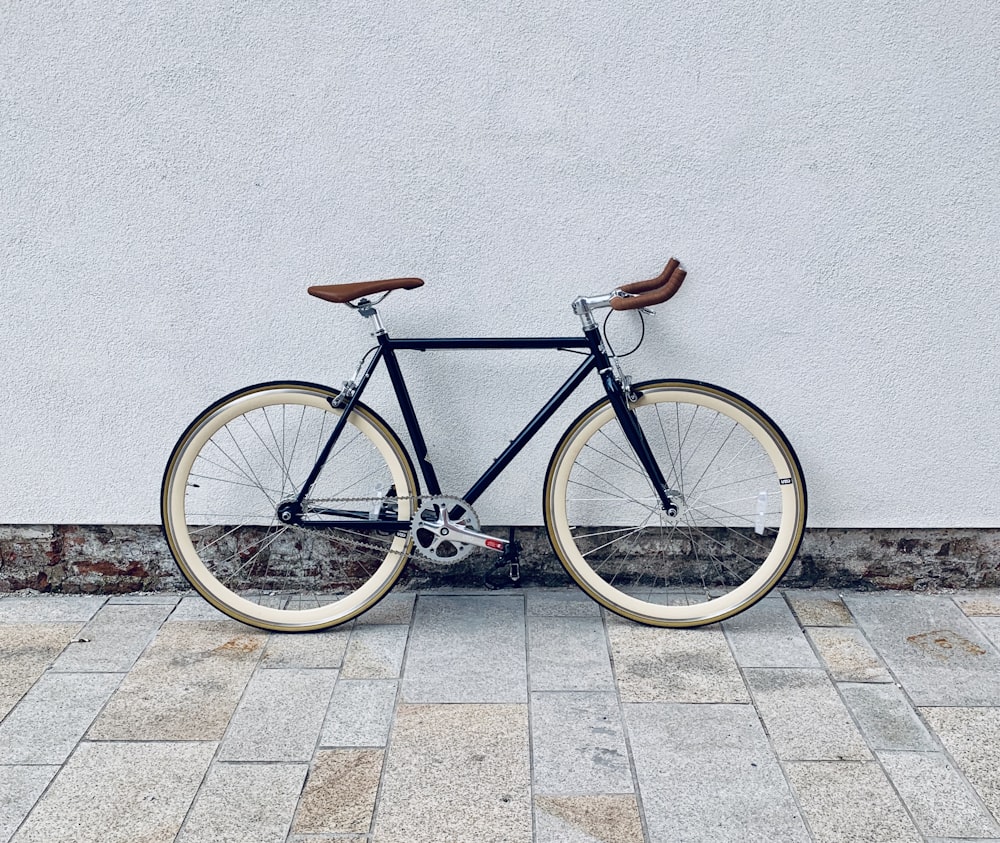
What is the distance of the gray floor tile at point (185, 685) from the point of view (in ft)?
11.3

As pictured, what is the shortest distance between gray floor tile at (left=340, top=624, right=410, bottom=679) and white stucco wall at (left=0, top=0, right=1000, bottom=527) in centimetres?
71

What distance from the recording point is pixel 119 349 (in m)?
4.20

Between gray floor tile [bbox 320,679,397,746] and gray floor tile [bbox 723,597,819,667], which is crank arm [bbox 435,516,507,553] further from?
gray floor tile [bbox 723,597,819,667]

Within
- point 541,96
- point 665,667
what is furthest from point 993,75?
point 665,667

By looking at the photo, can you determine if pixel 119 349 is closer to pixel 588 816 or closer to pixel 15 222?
pixel 15 222

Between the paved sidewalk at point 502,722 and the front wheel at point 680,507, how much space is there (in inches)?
8.2

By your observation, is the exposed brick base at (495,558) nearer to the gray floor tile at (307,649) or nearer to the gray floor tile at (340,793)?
the gray floor tile at (307,649)

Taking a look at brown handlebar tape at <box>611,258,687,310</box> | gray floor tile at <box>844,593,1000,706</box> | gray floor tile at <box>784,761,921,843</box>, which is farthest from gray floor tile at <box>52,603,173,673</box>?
gray floor tile at <box>844,593,1000,706</box>

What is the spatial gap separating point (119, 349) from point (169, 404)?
0.30 m

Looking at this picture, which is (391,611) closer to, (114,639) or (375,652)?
(375,652)

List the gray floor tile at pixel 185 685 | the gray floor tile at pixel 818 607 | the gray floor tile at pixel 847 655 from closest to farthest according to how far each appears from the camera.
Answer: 1. the gray floor tile at pixel 185 685
2. the gray floor tile at pixel 847 655
3. the gray floor tile at pixel 818 607

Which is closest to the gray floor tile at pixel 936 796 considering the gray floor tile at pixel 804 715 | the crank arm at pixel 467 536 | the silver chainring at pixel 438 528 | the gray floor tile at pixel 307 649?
the gray floor tile at pixel 804 715

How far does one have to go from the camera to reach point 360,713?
3.54 m

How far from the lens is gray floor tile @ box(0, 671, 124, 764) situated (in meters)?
3.32
